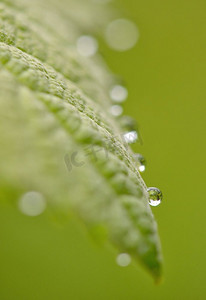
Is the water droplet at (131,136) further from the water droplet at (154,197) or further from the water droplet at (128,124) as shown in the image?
the water droplet at (154,197)

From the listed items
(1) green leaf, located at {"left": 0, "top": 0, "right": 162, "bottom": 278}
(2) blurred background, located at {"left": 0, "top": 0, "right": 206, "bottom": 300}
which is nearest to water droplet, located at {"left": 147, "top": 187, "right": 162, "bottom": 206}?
(1) green leaf, located at {"left": 0, "top": 0, "right": 162, "bottom": 278}

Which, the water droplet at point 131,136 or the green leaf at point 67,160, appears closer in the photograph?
the green leaf at point 67,160

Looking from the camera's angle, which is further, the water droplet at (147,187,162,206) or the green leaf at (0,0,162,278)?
the water droplet at (147,187,162,206)

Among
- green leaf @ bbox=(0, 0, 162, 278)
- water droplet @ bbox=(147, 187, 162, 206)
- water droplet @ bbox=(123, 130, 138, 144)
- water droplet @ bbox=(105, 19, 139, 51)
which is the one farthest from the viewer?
water droplet @ bbox=(105, 19, 139, 51)

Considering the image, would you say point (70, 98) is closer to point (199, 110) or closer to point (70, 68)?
point (70, 68)

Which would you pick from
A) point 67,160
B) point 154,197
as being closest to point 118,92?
point 154,197

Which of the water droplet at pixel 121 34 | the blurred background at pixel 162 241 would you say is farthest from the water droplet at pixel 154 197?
the water droplet at pixel 121 34

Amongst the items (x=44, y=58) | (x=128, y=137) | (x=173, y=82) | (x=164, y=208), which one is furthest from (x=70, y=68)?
(x=173, y=82)

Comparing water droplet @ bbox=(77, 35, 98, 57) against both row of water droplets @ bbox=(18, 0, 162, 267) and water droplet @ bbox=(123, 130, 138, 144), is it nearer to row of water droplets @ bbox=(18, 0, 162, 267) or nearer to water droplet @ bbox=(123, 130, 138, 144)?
row of water droplets @ bbox=(18, 0, 162, 267)

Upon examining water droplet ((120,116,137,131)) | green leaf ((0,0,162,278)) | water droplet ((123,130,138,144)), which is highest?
water droplet ((120,116,137,131))
